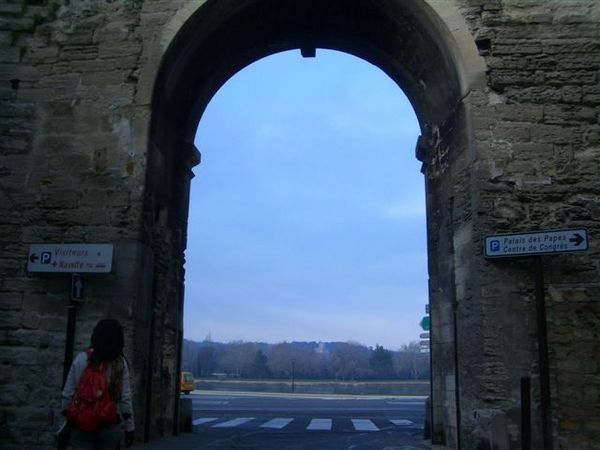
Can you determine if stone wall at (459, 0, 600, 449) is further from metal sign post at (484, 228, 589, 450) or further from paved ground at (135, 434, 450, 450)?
paved ground at (135, 434, 450, 450)

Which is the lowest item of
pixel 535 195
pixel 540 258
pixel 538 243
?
pixel 540 258

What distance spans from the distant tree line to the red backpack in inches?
2696

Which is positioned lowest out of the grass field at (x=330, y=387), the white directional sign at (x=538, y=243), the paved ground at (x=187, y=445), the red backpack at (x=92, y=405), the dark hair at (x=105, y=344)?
the grass field at (x=330, y=387)

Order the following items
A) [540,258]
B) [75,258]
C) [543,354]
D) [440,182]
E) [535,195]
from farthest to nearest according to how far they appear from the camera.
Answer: [440,182]
[535,195]
[75,258]
[540,258]
[543,354]

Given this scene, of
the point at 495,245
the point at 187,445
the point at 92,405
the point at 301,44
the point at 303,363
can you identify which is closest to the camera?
the point at 92,405

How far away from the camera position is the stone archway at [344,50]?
7867 millimetres

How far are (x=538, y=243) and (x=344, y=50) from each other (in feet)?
17.5

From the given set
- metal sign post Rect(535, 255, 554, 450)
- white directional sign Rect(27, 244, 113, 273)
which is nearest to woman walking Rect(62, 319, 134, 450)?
white directional sign Rect(27, 244, 113, 273)

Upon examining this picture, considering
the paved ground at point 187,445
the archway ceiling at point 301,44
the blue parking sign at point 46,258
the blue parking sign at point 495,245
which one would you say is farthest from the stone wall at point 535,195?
the blue parking sign at point 46,258

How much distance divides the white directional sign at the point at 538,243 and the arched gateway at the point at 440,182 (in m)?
0.47

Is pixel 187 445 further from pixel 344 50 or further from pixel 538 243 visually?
pixel 344 50

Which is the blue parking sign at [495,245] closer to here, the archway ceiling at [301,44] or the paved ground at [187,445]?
the archway ceiling at [301,44]

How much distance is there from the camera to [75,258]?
6.83m

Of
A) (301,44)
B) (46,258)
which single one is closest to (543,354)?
(46,258)
